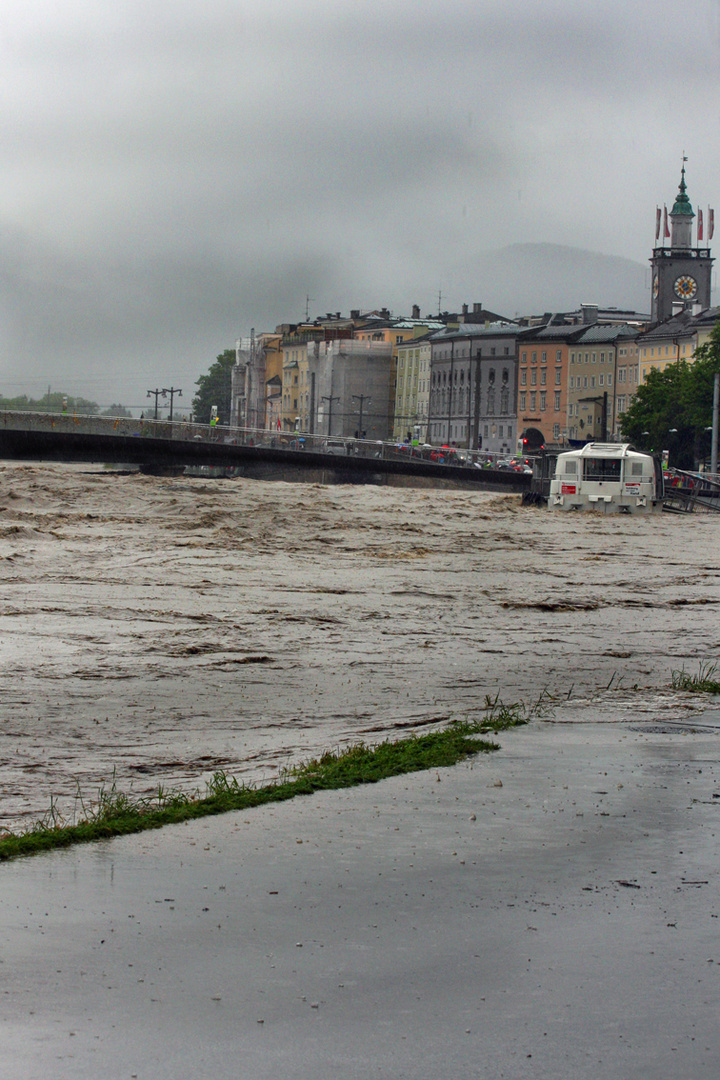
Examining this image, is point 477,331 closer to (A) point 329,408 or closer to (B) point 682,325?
(A) point 329,408

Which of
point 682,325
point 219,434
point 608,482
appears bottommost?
point 608,482

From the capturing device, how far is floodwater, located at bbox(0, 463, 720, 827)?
1148 centimetres

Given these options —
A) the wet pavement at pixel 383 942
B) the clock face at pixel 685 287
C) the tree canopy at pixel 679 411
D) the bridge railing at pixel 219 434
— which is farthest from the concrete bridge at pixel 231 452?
the clock face at pixel 685 287

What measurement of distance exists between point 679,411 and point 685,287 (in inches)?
1778

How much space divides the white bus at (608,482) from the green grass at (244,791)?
50.5 m

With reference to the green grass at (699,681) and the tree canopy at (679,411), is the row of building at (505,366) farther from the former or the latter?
the green grass at (699,681)

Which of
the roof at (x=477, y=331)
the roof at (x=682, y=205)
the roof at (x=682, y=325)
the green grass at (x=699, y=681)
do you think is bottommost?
the green grass at (x=699, y=681)

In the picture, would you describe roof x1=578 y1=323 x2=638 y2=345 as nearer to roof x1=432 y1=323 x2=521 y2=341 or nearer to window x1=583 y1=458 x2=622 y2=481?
roof x1=432 y1=323 x2=521 y2=341

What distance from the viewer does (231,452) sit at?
69.9 metres

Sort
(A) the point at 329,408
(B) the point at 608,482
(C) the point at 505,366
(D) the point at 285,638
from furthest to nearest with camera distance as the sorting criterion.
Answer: (A) the point at 329,408, (C) the point at 505,366, (B) the point at 608,482, (D) the point at 285,638

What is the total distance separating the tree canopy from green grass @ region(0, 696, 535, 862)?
294ft

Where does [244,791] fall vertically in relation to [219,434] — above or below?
below

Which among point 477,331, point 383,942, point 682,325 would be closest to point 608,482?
point 383,942

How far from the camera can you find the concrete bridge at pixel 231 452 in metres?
61.9
